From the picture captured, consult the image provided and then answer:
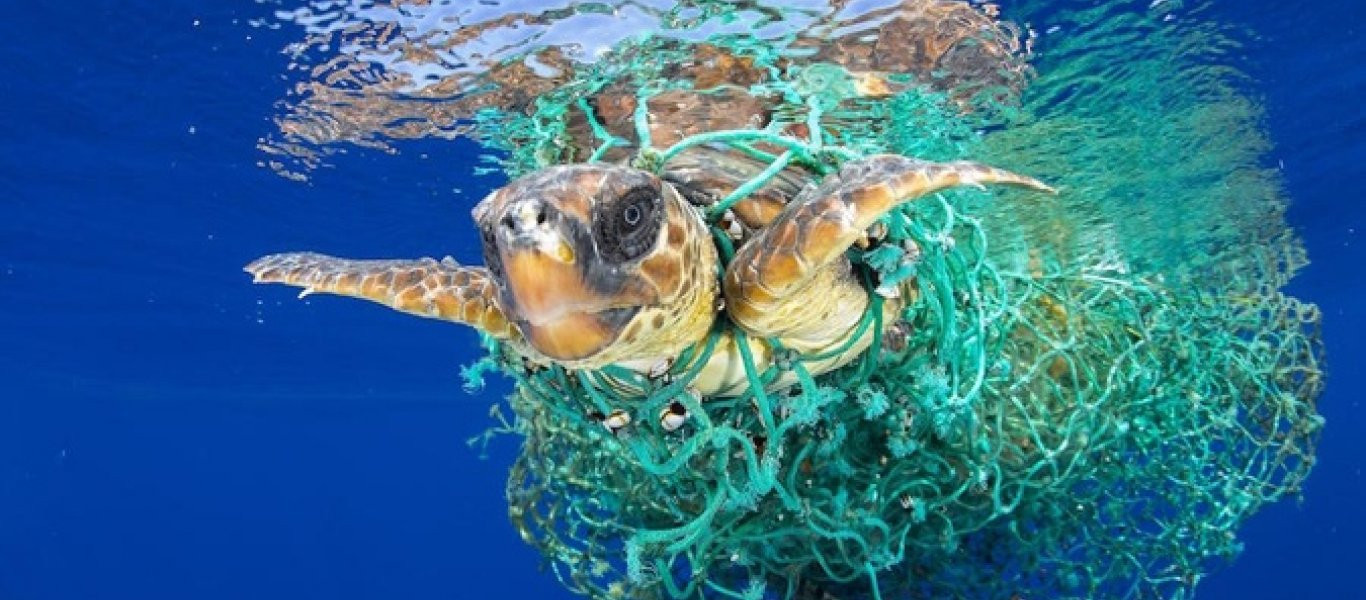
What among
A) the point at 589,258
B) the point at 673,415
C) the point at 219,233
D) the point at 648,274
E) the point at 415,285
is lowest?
the point at 219,233

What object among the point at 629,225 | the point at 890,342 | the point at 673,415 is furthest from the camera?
the point at 890,342

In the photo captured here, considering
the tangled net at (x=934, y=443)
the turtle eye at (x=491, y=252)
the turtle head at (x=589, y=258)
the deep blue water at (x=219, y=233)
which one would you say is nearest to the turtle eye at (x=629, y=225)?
the turtle head at (x=589, y=258)

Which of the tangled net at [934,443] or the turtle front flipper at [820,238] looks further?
the tangled net at [934,443]

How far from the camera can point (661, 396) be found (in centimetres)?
276

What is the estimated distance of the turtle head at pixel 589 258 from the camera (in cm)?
211

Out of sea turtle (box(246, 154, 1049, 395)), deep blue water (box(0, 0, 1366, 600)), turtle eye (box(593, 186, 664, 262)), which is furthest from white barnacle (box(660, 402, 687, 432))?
deep blue water (box(0, 0, 1366, 600))

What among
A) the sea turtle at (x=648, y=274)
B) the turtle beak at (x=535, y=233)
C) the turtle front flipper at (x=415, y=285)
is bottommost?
the turtle front flipper at (x=415, y=285)

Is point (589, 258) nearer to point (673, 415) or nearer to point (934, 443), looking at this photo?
point (673, 415)

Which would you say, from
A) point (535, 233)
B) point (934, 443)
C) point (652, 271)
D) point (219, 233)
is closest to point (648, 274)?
point (652, 271)

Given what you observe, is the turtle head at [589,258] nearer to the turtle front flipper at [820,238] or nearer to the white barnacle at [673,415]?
the turtle front flipper at [820,238]

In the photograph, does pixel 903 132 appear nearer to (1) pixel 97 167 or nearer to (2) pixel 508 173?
(2) pixel 508 173

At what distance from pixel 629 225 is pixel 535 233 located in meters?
0.29

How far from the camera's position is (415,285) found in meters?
3.06

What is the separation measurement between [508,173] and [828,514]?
600 cm
